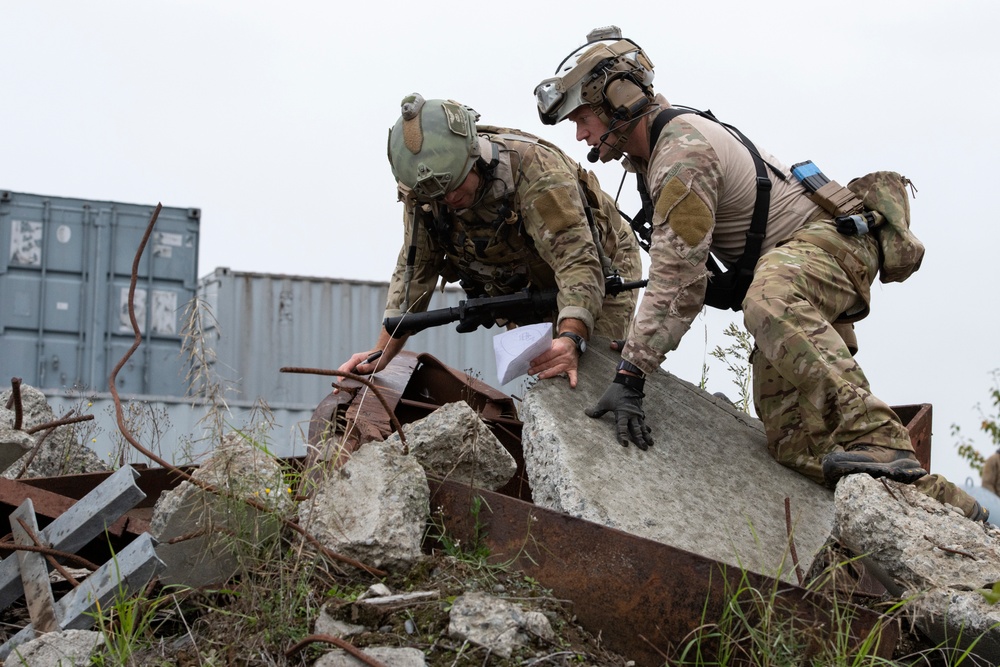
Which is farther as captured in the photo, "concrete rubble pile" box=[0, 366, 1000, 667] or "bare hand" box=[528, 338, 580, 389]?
"bare hand" box=[528, 338, 580, 389]

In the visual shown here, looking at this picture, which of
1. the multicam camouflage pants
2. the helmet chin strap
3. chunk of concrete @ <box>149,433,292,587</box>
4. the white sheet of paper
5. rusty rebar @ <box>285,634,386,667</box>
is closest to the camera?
rusty rebar @ <box>285,634,386,667</box>

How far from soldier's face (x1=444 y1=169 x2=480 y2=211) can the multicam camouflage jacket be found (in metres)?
0.04

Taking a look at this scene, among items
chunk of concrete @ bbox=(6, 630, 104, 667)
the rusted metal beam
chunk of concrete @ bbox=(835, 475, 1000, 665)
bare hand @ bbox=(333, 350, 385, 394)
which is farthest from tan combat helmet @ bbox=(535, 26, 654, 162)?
chunk of concrete @ bbox=(6, 630, 104, 667)

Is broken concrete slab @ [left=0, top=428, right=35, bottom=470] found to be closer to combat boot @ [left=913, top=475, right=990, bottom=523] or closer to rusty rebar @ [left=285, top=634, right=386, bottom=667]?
rusty rebar @ [left=285, top=634, right=386, bottom=667]

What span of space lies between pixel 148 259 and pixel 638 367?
894 centimetres

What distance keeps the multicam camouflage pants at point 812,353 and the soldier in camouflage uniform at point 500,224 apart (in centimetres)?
74

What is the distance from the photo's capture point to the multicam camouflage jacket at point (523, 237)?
4879mm

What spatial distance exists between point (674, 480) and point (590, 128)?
138 centimetres

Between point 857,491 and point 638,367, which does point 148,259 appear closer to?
point 638,367

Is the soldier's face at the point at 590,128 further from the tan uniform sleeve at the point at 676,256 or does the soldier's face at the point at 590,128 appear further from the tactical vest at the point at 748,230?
the tan uniform sleeve at the point at 676,256

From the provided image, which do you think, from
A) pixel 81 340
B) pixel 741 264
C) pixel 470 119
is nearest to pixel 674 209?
pixel 741 264

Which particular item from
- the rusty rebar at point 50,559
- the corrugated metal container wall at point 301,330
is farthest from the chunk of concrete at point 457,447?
the corrugated metal container wall at point 301,330

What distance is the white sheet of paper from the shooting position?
451 cm

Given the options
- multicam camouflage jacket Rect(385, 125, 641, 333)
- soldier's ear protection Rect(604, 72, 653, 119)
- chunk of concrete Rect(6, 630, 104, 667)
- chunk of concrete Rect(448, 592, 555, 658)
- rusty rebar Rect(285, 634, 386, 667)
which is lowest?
chunk of concrete Rect(6, 630, 104, 667)
